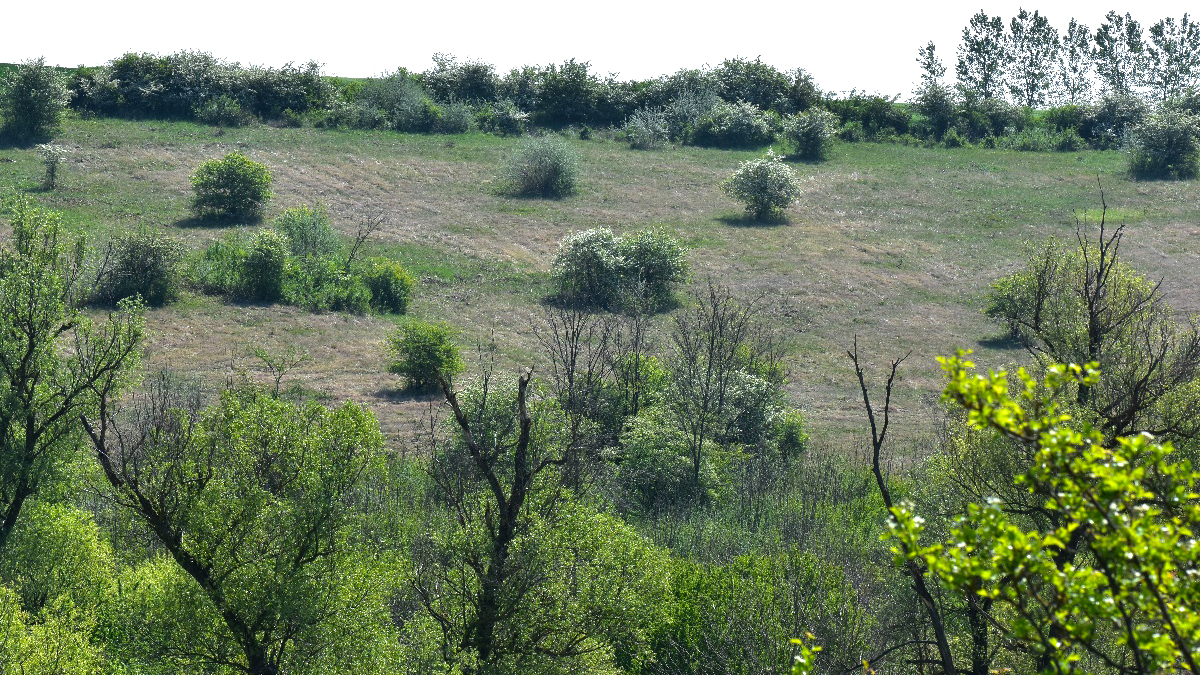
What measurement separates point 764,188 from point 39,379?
45226 mm

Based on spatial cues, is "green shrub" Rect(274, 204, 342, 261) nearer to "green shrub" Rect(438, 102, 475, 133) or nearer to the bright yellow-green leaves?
"green shrub" Rect(438, 102, 475, 133)

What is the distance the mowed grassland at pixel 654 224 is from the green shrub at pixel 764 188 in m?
0.98

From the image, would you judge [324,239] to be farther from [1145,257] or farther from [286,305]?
[1145,257]

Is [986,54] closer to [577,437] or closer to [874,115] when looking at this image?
[874,115]

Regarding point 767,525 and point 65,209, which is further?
point 65,209

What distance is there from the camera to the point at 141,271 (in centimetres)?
4159

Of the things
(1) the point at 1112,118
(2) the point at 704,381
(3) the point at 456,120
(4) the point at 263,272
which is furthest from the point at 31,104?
(1) the point at 1112,118

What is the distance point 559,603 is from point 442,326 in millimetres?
25003

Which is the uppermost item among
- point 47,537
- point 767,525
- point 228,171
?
point 228,171

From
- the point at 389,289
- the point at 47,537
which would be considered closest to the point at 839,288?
the point at 389,289

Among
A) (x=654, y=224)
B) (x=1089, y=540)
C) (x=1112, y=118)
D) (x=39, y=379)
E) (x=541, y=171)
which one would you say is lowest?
(x=654, y=224)

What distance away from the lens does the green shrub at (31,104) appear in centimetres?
5778

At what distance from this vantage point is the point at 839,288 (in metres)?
51.3

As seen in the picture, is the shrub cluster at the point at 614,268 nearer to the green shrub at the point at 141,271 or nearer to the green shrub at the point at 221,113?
the green shrub at the point at 141,271
